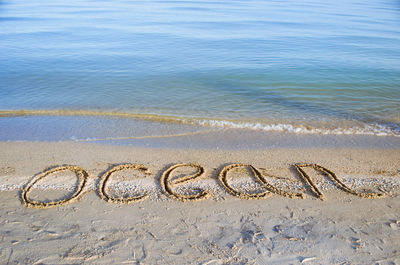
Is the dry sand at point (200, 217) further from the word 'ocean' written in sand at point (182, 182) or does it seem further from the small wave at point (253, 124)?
the small wave at point (253, 124)

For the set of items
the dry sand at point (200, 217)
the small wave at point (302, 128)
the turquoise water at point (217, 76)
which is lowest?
the dry sand at point (200, 217)

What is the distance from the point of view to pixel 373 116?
8203mm

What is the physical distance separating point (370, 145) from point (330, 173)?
2073mm

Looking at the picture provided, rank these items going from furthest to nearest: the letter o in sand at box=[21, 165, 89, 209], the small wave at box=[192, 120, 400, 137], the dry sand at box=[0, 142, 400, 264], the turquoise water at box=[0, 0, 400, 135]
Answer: the turquoise water at box=[0, 0, 400, 135]
the small wave at box=[192, 120, 400, 137]
the letter o in sand at box=[21, 165, 89, 209]
the dry sand at box=[0, 142, 400, 264]

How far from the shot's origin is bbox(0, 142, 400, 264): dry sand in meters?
3.50

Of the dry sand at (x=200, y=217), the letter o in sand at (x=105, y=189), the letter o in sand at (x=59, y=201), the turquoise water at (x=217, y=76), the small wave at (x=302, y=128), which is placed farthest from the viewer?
the turquoise water at (x=217, y=76)

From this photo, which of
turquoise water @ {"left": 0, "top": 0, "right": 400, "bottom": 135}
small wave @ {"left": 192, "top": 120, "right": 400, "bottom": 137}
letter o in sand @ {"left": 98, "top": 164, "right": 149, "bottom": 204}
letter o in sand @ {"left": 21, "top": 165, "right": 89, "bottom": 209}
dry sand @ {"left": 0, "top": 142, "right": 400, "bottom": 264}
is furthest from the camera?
turquoise water @ {"left": 0, "top": 0, "right": 400, "bottom": 135}

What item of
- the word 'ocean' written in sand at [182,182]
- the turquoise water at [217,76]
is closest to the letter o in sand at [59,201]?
the word 'ocean' written in sand at [182,182]

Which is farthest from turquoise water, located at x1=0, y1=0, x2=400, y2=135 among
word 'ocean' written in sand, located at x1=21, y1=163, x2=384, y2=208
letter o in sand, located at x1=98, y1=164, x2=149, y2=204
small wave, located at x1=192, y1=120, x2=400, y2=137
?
letter o in sand, located at x1=98, y1=164, x2=149, y2=204

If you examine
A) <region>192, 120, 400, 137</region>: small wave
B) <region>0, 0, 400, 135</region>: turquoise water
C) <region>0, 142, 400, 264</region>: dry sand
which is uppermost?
<region>0, 0, 400, 135</region>: turquoise water

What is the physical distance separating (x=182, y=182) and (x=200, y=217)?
100 cm

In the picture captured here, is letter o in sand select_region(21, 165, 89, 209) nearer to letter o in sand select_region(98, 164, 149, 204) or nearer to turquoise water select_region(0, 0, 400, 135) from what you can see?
letter o in sand select_region(98, 164, 149, 204)

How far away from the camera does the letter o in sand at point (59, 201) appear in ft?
14.2

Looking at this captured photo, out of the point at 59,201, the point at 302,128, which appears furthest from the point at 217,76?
the point at 59,201
